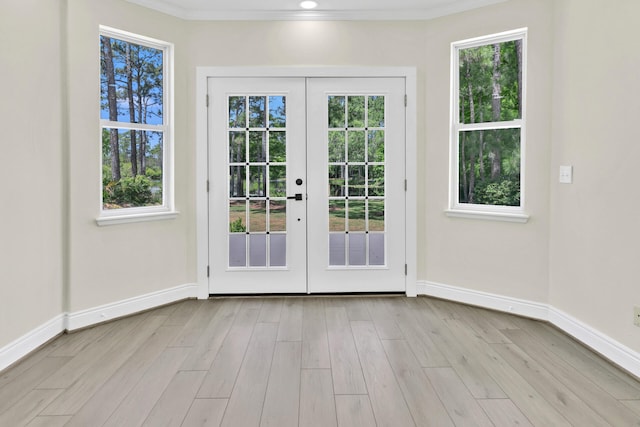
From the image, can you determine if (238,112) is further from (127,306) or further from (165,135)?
(127,306)

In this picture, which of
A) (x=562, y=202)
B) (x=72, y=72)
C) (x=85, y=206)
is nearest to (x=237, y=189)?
(x=85, y=206)

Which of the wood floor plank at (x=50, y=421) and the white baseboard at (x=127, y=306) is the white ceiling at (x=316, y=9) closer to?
the white baseboard at (x=127, y=306)

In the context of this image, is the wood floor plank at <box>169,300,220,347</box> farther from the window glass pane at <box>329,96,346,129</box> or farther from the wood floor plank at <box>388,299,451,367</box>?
A: the window glass pane at <box>329,96,346,129</box>

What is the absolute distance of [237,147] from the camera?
14.4ft

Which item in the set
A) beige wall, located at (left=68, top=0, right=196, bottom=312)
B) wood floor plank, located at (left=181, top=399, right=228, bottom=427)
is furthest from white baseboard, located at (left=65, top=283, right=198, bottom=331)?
wood floor plank, located at (left=181, top=399, right=228, bottom=427)

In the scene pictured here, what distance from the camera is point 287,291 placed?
176 inches

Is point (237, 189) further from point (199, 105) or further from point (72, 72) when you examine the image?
point (72, 72)

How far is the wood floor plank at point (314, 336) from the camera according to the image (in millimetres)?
2902

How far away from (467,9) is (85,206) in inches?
142

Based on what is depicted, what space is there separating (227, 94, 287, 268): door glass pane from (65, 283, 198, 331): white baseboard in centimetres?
51

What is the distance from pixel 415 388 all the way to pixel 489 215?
1.99 metres

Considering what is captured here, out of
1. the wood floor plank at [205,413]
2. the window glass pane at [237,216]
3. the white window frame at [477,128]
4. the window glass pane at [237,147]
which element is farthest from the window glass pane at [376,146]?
the wood floor plank at [205,413]

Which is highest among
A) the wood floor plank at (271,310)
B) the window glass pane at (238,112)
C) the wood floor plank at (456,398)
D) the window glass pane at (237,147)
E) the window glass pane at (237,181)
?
the window glass pane at (238,112)

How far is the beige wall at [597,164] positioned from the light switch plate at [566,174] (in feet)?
0.14
